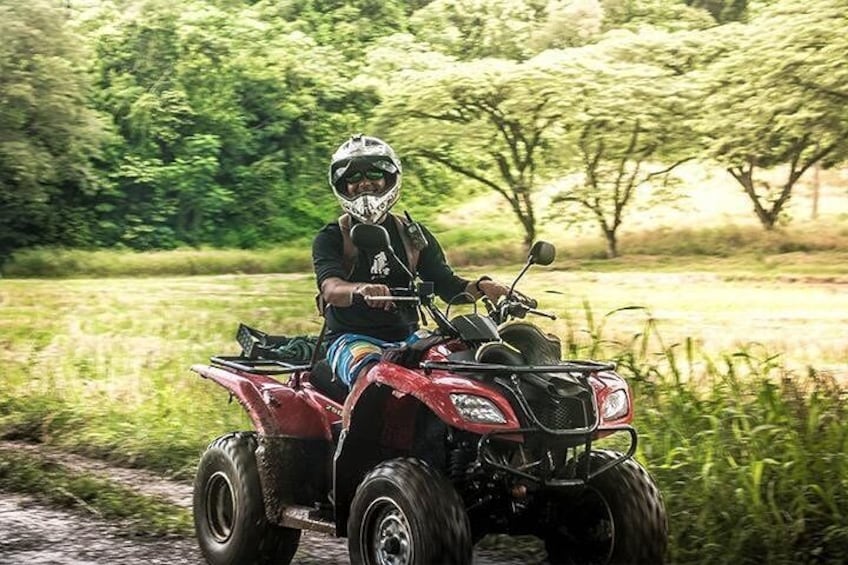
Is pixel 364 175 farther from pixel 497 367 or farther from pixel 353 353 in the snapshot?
pixel 497 367

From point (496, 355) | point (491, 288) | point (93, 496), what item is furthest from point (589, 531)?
point (93, 496)

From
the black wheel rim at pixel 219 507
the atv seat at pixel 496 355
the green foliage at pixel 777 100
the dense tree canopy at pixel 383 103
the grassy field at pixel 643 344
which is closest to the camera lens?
the atv seat at pixel 496 355

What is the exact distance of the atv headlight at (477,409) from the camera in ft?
14.0

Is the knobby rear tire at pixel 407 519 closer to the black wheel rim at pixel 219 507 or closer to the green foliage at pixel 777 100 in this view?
the black wheel rim at pixel 219 507

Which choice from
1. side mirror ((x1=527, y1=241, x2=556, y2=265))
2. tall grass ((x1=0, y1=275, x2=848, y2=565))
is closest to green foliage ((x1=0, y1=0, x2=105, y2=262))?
tall grass ((x1=0, y1=275, x2=848, y2=565))

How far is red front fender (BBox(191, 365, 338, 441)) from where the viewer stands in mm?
5168

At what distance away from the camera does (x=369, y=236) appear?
4.53m

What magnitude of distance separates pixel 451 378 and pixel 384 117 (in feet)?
19.3

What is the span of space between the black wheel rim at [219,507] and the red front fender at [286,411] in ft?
1.24

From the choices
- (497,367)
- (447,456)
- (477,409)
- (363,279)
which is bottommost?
(447,456)

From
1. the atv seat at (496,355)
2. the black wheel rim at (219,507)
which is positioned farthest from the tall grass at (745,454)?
the black wheel rim at (219,507)

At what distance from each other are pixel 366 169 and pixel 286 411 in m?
1.01

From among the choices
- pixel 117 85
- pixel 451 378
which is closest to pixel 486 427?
pixel 451 378

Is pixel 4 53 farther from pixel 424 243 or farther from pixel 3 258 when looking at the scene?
pixel 424 243
